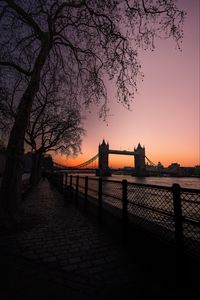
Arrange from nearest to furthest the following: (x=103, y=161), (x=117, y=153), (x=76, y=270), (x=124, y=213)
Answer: (x=76, y=270), (x=124, y=213), (x=103, y=161), (x=117, y=153)

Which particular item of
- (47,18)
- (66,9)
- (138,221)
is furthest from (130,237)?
(66,9)

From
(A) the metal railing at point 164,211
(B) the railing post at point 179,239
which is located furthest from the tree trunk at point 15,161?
(B) the railing post at point 179,239

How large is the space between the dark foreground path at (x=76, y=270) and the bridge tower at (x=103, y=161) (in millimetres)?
109578

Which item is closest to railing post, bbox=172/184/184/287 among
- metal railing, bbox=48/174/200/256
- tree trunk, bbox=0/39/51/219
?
metal railing, bbox=48/174/200/256

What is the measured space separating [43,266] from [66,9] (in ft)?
28.2

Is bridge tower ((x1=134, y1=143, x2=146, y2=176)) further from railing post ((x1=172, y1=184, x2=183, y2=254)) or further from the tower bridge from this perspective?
railing post ((x1=172, y1=184, x2=183, y2=254))

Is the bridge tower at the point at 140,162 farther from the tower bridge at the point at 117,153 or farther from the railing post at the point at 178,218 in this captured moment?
the railing post at the point at 178,218

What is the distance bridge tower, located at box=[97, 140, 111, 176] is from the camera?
116781mm

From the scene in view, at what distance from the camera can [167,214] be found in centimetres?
305

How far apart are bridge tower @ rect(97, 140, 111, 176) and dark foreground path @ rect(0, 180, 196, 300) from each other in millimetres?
109578

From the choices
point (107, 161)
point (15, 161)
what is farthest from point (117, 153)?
point (15, 161)

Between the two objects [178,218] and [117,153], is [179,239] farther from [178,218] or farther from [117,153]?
[117,153]

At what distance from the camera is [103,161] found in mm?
126125

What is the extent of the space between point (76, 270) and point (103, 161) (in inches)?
4850
